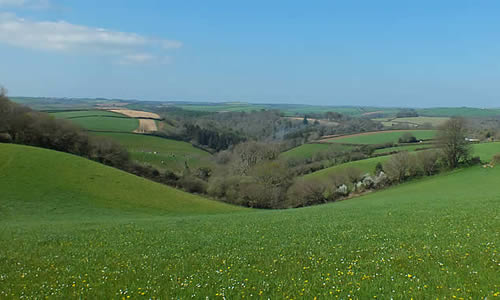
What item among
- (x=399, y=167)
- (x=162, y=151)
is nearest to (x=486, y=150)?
(x=399, y=167)

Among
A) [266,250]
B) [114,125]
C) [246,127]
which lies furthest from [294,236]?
[246,127]

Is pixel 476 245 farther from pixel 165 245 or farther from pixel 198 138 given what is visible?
pixel 198 138

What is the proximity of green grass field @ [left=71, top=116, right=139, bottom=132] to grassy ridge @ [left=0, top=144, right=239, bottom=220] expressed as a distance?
55700mm

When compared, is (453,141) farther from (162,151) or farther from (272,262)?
(162,151)

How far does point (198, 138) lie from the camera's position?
126 m

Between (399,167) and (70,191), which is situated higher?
(399,167)

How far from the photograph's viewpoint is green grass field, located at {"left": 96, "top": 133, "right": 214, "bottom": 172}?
8262cm

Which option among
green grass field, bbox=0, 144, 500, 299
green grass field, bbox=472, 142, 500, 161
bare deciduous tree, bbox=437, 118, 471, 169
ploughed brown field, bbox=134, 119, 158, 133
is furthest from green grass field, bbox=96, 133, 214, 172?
green grass field, bbox=0, 144, 500, 299

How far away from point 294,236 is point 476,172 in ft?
169

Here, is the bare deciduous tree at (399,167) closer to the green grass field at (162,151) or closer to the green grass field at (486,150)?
the green grass field at (486,150)

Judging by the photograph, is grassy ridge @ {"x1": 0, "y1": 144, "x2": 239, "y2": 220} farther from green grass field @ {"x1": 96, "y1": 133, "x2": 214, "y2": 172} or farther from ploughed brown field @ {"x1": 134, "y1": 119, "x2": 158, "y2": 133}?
ploughed brown field @ {"x1": 134, "y1": 119, "x2": 158, "y2": 133}

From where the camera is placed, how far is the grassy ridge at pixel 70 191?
1328 inches

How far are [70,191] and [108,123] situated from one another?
253 feet

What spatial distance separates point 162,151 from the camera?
9731cm
